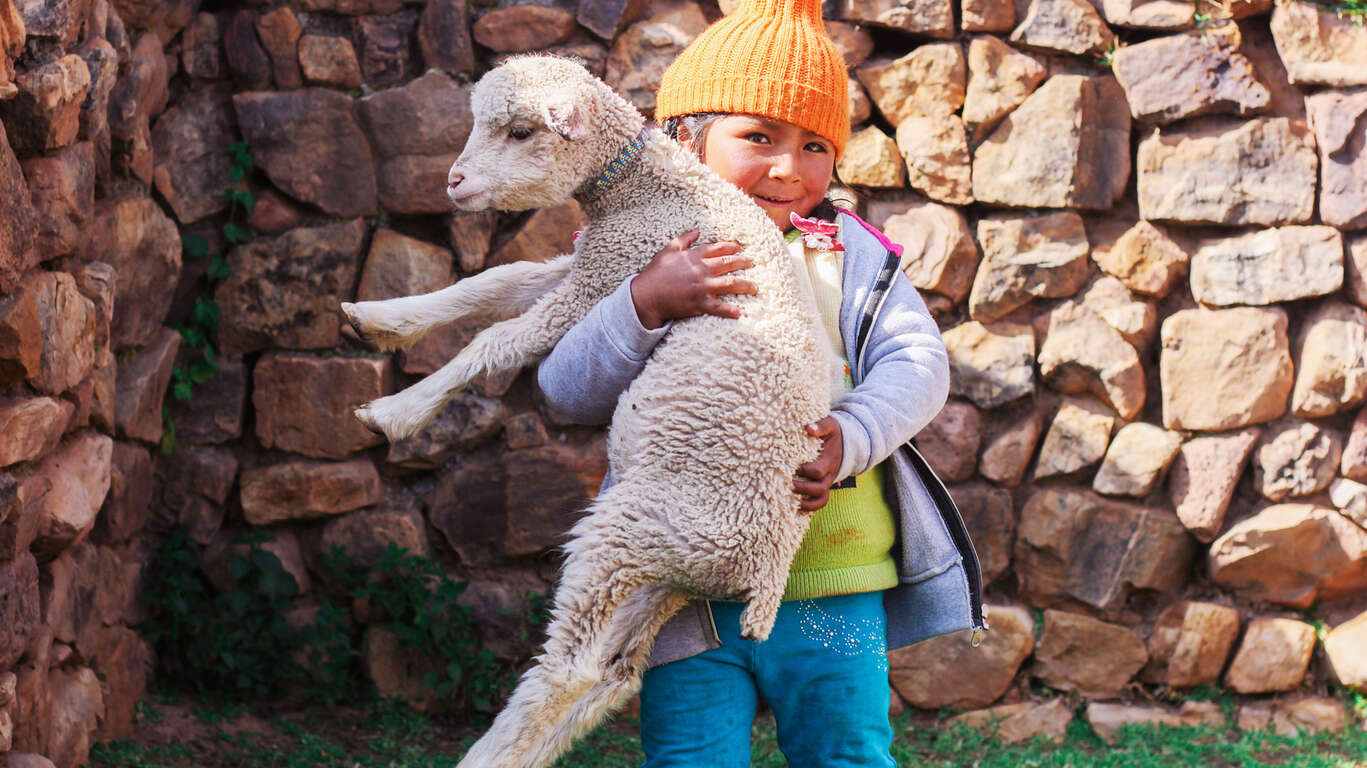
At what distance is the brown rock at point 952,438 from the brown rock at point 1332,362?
2.88 ft

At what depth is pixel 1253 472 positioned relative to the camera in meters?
3.20

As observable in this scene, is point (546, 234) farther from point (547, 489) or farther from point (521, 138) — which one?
point (521, 138)

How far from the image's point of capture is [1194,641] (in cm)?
321

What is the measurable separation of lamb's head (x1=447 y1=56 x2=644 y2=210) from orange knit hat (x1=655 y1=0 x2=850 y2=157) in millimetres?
284

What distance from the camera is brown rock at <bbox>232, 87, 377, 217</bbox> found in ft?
10.4

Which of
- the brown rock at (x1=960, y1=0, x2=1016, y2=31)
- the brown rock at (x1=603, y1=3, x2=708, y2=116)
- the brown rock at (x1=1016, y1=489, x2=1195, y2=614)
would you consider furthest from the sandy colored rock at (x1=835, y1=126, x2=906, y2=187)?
the brown rock at (x1=1016, y1=489, x2=1195, y2=614)

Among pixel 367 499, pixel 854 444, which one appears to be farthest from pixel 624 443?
pixel 367 499

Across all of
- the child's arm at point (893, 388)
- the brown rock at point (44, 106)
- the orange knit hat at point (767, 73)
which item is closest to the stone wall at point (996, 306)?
the brown rock at point (44, 106)

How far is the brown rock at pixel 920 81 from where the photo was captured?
322 centimetres

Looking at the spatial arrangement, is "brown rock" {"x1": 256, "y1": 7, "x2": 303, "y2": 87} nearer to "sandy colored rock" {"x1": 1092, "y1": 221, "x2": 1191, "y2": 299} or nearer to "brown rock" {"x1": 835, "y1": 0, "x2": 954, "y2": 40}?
"brown rock" {"x1": 835, "y1": 0, "x2": 954, "y2": 40}

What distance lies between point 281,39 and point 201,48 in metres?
0.22

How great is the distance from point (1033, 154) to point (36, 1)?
8.03ft

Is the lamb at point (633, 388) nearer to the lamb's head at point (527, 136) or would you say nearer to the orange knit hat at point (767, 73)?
the lamb's head at point (527, 136)

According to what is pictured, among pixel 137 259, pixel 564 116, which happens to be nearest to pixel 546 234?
pixel 137 259
